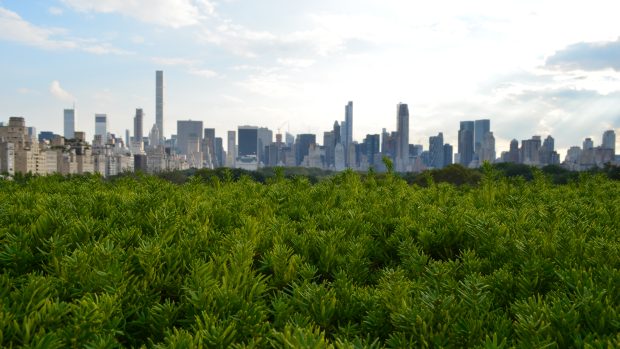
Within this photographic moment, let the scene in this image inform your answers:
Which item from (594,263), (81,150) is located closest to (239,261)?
(594,263)

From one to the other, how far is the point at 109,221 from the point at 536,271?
10.7 ft

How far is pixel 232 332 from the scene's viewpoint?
2.12 metres

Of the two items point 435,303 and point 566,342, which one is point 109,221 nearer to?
point 435,303

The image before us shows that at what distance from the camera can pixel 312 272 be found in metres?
3.06

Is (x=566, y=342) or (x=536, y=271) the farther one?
(x=536, y=271)

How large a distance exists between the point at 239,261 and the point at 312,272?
49 cm

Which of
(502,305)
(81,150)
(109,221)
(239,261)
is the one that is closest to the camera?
(502,305)

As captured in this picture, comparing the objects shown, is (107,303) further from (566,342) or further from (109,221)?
(566,342)

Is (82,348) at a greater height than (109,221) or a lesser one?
lesser

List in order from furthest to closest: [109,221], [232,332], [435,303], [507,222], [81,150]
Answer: [81,150] → [507,222] → [109,221] → [435,303] → [232,332]

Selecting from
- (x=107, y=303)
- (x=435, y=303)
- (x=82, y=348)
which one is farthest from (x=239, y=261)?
(x=435, y=303)

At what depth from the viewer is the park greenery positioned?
218 cm

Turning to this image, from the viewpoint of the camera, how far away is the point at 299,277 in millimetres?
3295

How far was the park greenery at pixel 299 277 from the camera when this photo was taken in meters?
2.18
